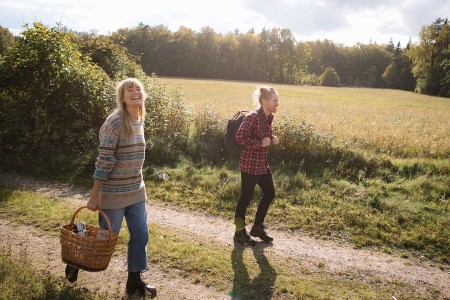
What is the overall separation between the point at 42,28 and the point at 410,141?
11.8 m

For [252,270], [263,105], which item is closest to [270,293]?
[252,270]

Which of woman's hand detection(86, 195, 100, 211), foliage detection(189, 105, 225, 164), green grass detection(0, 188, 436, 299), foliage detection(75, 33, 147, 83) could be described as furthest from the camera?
foliage detection(75, 33, 147, 83)

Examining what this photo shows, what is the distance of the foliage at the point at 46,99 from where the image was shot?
9727mm

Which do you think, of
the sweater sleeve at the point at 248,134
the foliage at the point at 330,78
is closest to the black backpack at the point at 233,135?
the sweater sleeve at the point at 248,134

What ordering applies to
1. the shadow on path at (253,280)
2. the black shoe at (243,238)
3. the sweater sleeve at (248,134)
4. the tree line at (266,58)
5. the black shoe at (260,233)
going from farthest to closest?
the tree line at (266,58), the black shoe at (260,233), the black shoe at (243,238), the sweater sleeve at (248,134), the shadow on path at (253,280)

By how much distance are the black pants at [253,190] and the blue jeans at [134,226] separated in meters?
2.02

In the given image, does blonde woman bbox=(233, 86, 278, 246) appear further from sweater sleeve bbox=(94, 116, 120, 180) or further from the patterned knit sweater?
sweater sleeve bbox=(94, 116, 120, 180)

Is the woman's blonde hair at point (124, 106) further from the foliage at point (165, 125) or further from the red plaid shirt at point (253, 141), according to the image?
the foliage at point (165, 125)

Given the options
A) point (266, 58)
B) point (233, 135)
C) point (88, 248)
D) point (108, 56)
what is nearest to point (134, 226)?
point (88, 248)

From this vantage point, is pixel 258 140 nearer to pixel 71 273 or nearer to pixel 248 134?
pixel 248 134

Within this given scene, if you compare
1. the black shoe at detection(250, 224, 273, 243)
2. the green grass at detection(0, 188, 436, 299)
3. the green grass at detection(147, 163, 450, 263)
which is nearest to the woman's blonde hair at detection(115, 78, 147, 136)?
the green grass at detection(0, 188, 436, 299)

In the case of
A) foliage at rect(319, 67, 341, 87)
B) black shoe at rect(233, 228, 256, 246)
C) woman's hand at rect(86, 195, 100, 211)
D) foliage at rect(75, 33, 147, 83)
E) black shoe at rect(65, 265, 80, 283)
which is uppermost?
foliage at rect(319, 67, 341, 87)

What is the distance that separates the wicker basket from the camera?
3.51m

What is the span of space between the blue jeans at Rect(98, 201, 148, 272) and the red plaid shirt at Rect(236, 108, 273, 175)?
197 cm
